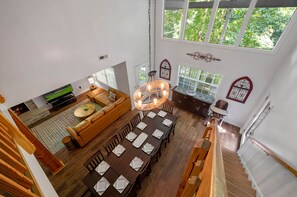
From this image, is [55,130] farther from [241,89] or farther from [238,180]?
[241,89]

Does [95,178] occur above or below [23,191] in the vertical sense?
below

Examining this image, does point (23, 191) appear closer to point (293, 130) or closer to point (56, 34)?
point (293, 130)

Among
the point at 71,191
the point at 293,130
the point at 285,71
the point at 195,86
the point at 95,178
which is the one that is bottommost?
the point at 71,191

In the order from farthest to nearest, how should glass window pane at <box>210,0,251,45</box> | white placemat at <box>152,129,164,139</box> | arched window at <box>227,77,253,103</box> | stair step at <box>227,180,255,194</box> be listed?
arched window at <box>227,77,253,103</box>
white placemat at <box>152,129,164,139</box>
glass window pane at <box>210,0,251,45</box>
stair step at <box>227,180,255,194</box>

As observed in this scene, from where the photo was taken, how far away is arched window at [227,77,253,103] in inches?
182

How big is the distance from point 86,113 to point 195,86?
17.6 ft

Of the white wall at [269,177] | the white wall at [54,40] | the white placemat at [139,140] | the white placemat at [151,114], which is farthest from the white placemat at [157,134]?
the white wall at [54,40]

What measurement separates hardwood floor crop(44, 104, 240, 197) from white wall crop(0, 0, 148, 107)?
8.66ft

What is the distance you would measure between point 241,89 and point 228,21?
2.41 meters

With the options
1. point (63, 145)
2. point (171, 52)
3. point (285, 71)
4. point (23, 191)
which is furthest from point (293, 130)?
point (63, 145)

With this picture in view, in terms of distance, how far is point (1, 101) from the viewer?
8.83 ft

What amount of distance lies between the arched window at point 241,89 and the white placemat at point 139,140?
12.3 ft

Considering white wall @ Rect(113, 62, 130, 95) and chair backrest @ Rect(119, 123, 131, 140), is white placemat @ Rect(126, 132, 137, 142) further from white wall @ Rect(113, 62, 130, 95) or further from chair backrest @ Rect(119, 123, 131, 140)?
white wall @ Rect(113, 62, 130, 95)

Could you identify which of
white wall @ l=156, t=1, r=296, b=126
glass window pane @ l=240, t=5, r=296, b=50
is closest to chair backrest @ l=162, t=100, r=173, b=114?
white wall @ l=156, t=1, r=296, b=126
